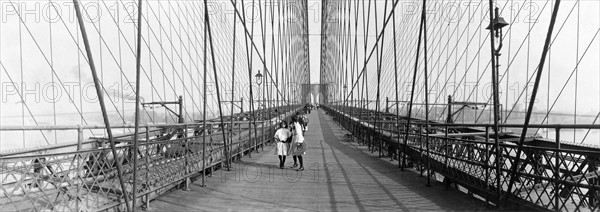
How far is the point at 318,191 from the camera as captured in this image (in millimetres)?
6469

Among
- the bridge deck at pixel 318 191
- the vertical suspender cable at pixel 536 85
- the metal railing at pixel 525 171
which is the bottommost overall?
the bridge deck at pixel 318 191

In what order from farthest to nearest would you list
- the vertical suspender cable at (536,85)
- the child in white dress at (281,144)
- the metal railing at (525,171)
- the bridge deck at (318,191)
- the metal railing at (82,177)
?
the child in white dress at (281,144), the bridge deck at (318,191), the metal railing at (525,171), the vertical suspender cable at (536,85), the metal railing at (82,177)

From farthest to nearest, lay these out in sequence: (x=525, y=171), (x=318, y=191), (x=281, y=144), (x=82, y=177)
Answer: (x=281, y=144) → (x=318, y=191) → (x=525, y=171) → (x=82, y=177)

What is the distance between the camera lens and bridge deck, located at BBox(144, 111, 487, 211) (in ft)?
17.7

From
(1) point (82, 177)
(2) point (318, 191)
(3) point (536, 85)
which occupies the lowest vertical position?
(2) point (318, 191)

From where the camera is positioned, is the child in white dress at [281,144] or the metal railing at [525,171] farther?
the child in white dress at [281,144]

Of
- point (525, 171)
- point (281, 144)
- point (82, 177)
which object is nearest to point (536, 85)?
point (525, 171)

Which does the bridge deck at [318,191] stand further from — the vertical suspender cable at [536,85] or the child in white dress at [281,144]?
the vertical suspender cable at [536,85]

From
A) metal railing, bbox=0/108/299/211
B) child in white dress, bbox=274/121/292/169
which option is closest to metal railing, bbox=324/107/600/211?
child in white dress, bbox=274/121/292/169

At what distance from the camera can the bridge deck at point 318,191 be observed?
5.40 meters

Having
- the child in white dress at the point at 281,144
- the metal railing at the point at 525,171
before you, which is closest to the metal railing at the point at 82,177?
the child in white dress at the point at 281,144

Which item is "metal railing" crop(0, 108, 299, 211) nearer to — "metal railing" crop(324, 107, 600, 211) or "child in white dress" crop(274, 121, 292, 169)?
"child in white dress" crop(274, 121, 292, 169)

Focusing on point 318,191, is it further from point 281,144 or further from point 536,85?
point 536,85

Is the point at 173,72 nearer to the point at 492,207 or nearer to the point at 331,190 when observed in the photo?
the point at 331,190
